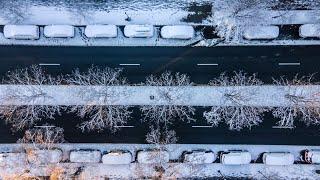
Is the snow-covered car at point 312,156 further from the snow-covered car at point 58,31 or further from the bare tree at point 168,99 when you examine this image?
the snow-covered car at point 58,31

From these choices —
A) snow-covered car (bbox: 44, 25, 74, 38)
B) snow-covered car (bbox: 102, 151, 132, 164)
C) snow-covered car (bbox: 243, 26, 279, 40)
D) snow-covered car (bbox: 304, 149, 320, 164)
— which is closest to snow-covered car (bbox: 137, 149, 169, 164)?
snow-covered car (bbox: 102, 151, 132, 164)

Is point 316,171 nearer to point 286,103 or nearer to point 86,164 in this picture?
point 286,103

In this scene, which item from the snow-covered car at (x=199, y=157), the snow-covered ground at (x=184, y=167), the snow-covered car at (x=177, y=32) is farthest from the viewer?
the snow-covered ground at (x=184, y=167)

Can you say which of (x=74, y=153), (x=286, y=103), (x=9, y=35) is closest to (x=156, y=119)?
(x=74, y=153)

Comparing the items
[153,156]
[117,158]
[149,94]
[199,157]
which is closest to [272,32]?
[149,94]

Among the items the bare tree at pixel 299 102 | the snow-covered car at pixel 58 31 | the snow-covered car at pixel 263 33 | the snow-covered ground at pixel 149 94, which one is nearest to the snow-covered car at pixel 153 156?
the snow-covered ground at pixel 149 94

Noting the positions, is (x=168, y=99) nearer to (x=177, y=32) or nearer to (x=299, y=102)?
(x=177, y=32)

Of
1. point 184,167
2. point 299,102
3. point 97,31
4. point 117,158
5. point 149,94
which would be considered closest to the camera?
point 97,31
